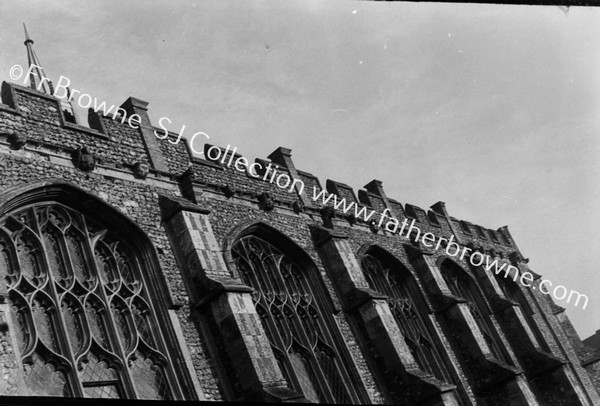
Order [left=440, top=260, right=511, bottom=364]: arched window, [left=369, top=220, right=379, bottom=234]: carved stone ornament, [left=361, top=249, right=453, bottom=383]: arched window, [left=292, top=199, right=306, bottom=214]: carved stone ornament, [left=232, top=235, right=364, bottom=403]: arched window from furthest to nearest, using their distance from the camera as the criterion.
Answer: [left=440, top=260, right=511, bottom=364]: arched window < [left=369, top=220, right=379, bottom=234]: carved stone ornament < [left=361, top=249, right=453, bottom=383]: arched window < [left=292, top=199, right=306, bottom=214]: carved stone ornament < [left=232, top=235, right=364, bottom=403]: arched window

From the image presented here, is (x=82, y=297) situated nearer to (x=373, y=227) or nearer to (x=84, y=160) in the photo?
(x=84, y=160)

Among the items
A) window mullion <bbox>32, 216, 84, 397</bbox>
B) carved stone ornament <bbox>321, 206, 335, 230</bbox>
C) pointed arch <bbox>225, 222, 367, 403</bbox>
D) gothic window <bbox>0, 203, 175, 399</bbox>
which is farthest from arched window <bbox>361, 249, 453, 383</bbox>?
window mullion <bbox>32, 216, 84, 397</bbox>

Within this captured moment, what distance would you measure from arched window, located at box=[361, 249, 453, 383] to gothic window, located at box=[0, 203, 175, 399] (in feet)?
22.4

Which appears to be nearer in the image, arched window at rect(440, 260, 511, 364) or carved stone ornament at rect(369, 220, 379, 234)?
carved stone ornament at rect(369, 220, 379, 234)

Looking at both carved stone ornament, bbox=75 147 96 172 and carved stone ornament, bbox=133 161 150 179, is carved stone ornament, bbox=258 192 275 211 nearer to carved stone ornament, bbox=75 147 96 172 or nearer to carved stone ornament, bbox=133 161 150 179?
carved stone ornament, bbox=133 161 150 179

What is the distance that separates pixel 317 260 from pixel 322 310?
1069mm

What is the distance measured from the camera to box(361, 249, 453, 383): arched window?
13.6m

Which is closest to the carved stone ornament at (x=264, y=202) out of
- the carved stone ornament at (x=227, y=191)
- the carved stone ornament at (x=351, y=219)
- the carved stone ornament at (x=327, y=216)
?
the carved stone ornament at (x=227, y=191)

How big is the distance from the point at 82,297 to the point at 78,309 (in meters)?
0.21

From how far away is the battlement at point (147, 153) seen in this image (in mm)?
8219

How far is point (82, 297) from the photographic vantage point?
7.51 m

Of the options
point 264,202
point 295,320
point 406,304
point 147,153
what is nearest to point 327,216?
point 264,202

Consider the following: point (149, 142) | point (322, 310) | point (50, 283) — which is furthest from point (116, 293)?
point (322, 310)

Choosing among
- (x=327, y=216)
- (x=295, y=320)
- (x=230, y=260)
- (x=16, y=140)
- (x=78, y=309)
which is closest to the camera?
(x=78, y=309)
